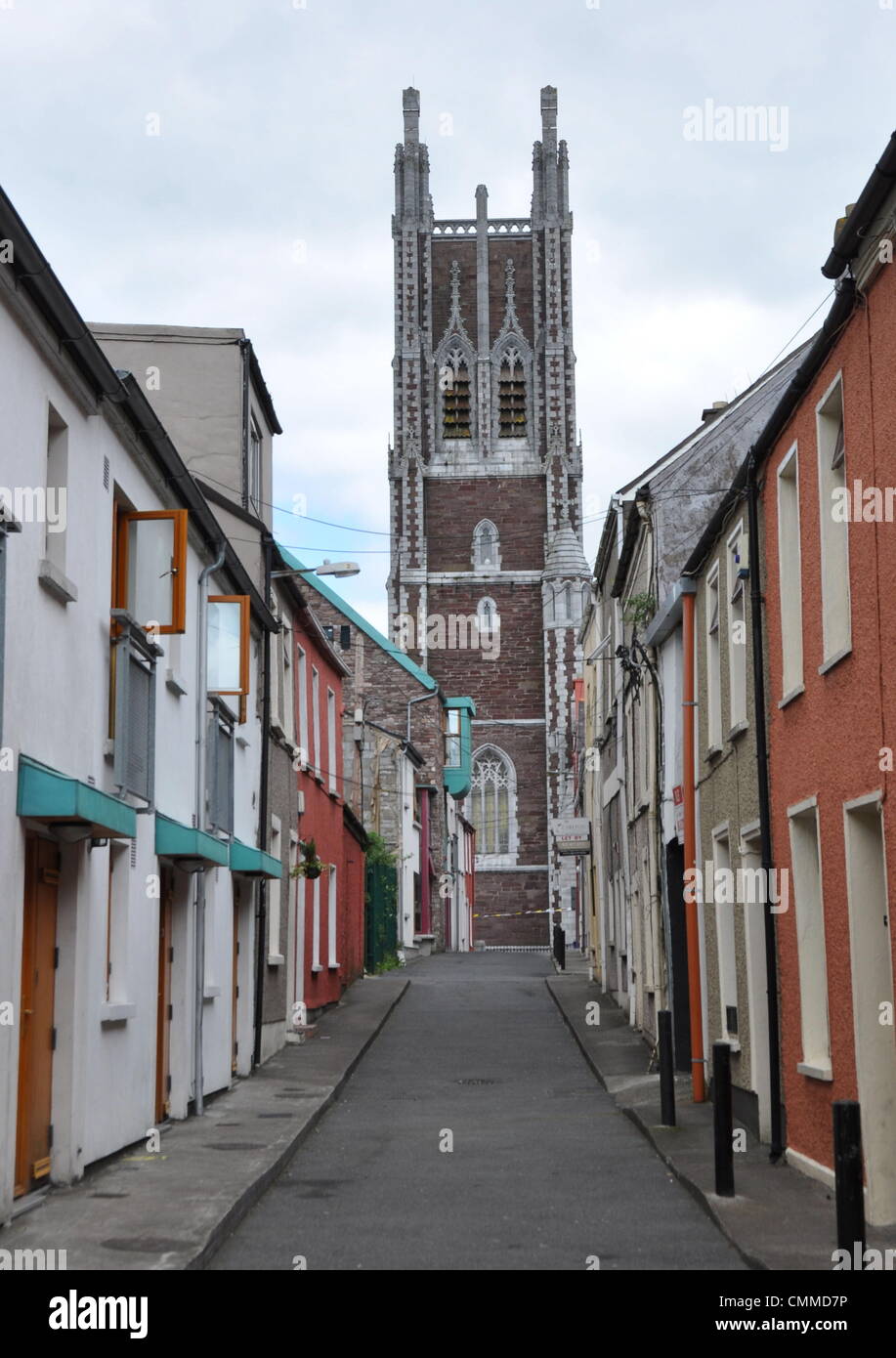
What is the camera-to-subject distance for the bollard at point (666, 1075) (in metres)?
13.8

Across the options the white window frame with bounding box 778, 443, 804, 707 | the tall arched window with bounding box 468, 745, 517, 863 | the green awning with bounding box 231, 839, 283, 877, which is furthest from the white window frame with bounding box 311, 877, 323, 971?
the tall arched window with bounding box 468, 745, 517, 863

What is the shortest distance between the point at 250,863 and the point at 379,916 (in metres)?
21.3

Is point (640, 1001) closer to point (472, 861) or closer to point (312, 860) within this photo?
point (312, 860)

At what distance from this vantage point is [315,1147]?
13617 millimetres

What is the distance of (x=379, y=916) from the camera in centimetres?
3838

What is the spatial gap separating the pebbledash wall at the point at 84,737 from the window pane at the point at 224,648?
3.01 feet

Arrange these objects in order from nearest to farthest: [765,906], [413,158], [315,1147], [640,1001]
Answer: [765,906] < [315,1147] < [640,1001] < [413,158]

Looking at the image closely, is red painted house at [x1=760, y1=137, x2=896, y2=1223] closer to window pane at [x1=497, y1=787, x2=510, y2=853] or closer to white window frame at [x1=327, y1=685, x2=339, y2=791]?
white window frame at [x1=327, y1=685, x2=339, y2=791]

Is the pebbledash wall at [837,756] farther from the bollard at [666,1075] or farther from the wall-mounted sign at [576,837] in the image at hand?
the wall-mounted sign at [576,837]

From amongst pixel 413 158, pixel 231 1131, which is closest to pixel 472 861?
pixel 413 158

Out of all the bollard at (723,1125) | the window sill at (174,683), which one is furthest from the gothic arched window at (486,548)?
the bollard at (723,1125)

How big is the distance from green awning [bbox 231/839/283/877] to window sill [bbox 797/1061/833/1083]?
7157 millimetres

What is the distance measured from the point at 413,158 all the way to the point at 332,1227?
8057cm

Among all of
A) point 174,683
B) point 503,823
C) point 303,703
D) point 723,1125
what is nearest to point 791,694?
point 723,1125
